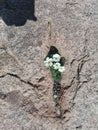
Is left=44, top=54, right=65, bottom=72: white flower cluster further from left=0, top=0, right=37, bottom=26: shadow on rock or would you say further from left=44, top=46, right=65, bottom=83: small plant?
left=0, top=0, right=37, bottom=26: shadow on rock

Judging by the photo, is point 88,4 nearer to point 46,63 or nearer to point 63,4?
point 63,4

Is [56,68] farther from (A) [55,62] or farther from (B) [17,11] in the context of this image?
(B) [17,11]

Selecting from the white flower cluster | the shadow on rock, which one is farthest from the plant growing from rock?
the shadow on rock

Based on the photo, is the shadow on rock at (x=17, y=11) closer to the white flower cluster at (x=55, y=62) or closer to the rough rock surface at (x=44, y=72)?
the rough rock surface at (x=44, y=72)

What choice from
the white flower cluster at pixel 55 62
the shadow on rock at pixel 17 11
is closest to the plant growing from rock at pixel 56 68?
the white flower cluster at pixel 55 62

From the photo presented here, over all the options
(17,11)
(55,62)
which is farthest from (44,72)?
(17,11)

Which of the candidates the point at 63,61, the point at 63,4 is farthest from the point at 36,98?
the point at 63,4
